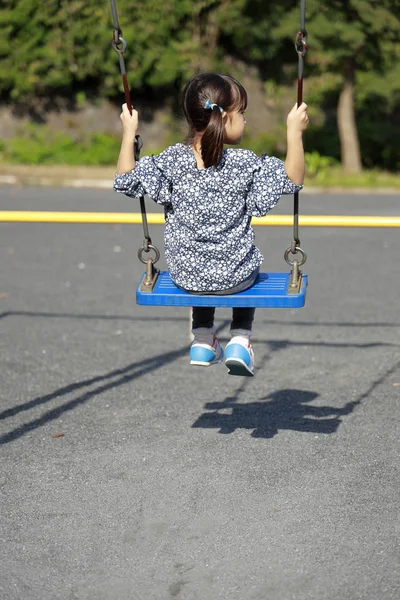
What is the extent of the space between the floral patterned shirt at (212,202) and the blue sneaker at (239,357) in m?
0.26

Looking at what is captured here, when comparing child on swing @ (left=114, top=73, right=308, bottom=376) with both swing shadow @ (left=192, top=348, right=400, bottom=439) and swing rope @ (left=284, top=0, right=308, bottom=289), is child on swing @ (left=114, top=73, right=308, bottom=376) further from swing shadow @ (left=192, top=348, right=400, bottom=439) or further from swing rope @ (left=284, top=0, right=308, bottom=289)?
swing shadow @ (left=192, top=348, right=400, bottom=439)

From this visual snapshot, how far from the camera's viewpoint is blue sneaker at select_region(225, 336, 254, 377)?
A: 4012 mm

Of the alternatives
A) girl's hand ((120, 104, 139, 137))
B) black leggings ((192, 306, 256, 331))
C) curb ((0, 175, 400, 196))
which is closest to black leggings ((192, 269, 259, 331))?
black leggings ((192, 306, 256, 331))

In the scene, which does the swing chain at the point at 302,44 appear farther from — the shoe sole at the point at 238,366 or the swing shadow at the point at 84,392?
the swing shadow at the point at 84,392

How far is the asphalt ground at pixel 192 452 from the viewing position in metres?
3.75

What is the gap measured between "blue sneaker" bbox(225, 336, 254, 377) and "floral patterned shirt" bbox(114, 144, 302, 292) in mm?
263

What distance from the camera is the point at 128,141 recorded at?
3.97m

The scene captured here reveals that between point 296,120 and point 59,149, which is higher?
point 296,120

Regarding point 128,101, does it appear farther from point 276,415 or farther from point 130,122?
point 276,415

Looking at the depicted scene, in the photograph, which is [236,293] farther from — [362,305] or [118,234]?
[118,234]

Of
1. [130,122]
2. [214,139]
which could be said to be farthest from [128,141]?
[214,139]

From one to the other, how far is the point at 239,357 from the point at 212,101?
3.22 ft

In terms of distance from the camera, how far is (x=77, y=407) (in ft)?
19.3

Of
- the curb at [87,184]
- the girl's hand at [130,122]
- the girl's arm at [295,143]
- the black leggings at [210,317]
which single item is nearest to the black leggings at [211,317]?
the black leggings at [210,317]
